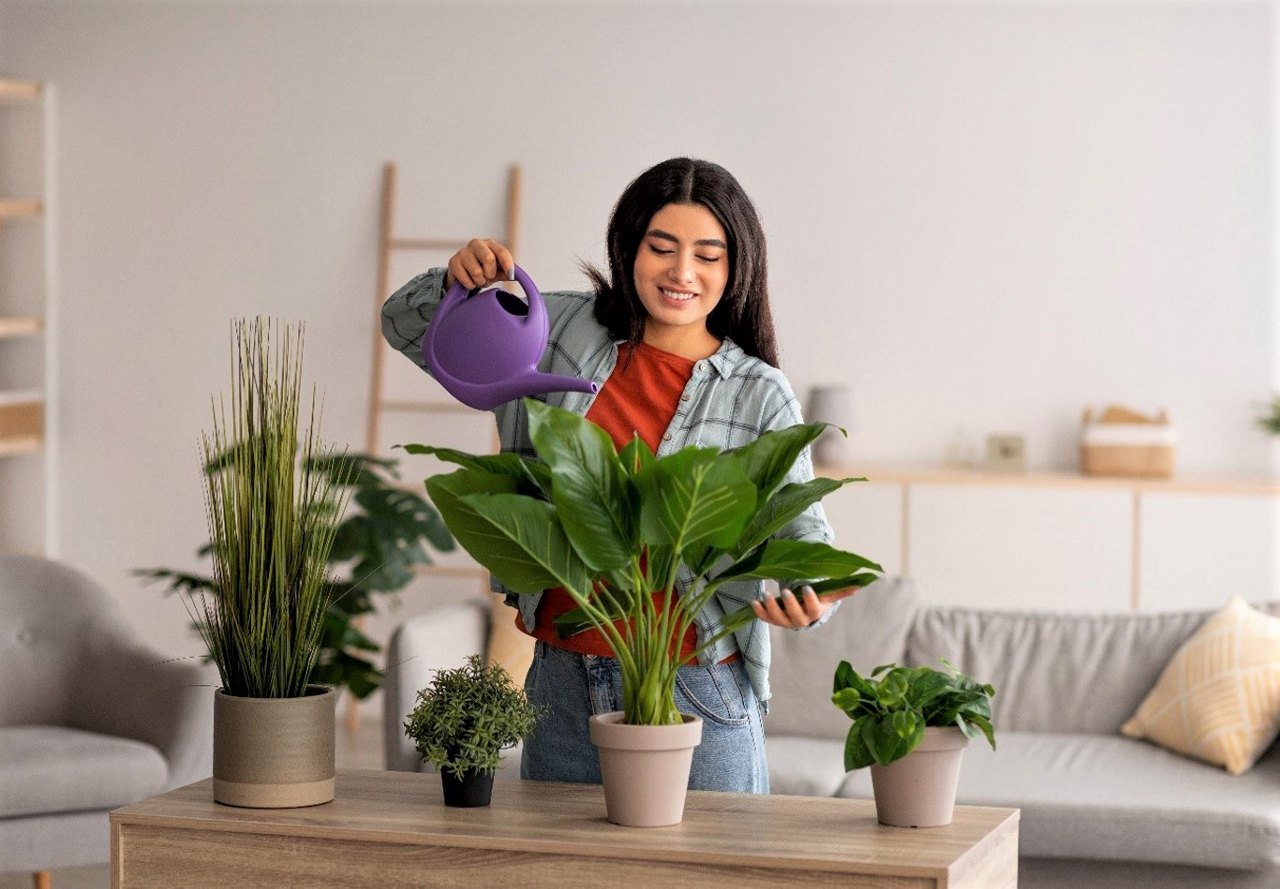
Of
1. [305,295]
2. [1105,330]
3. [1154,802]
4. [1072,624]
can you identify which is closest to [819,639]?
[1072,624]

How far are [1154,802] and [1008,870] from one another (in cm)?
197

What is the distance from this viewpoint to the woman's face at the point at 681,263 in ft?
6.93

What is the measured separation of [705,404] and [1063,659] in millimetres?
2609

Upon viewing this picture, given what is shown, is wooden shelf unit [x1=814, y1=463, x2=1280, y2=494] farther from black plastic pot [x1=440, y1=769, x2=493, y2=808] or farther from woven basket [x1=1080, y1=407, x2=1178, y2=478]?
black plastic pot [x1=440, y1=769, x2=493, y2=808]

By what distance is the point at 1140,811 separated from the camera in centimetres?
374

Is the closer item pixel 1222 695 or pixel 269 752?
pixel 269 752

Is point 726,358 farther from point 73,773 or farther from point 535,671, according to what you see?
point 73,773

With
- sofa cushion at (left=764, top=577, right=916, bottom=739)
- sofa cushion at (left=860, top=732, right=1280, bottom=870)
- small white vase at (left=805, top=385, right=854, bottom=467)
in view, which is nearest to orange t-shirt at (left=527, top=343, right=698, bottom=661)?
sofa cushion at (left=860, top=732, right=1280, bottom=870)

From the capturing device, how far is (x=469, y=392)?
2.11 metres

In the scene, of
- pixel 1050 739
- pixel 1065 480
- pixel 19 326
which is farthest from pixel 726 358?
pixel 19 326

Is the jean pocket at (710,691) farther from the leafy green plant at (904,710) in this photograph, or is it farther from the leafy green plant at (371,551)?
the leafy green plant at (371,551)

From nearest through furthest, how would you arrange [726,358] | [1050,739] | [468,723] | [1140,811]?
[468,723], [726,358], [1140,811], [1050,739]

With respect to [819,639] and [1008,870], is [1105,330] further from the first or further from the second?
[1008,870]

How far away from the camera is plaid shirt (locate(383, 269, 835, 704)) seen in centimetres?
208
